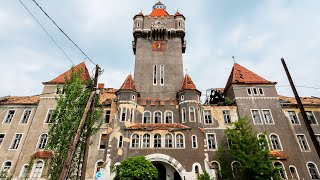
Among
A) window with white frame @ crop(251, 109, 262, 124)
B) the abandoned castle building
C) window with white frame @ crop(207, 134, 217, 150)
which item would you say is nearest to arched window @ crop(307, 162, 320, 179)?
the abandoned castle building

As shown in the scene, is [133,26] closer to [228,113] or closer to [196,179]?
[228,113]

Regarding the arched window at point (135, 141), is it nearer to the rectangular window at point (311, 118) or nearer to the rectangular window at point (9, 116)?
the rectangular window at point (9, 116)

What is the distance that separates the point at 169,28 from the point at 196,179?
85.6 ft

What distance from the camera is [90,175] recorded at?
27.7 m

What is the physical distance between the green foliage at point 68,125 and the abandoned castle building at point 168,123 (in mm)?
5481

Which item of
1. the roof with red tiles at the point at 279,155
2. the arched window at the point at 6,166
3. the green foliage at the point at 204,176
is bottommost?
the green foliage at the point at 204,176

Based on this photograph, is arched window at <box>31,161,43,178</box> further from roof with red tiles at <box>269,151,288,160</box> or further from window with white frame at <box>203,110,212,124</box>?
roof with red tiles at <box>269,151,288,160</box>

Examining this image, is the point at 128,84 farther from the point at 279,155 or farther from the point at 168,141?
the point at 279,155

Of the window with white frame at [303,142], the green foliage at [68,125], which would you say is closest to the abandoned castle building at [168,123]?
the window with white frame at [303,142]

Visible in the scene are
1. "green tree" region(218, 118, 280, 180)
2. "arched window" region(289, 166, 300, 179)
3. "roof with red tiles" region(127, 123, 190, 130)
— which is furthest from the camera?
"roof with red tiles" region(127, 123, 190, 130)

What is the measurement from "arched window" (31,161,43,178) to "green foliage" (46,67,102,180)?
269 inches

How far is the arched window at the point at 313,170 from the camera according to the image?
28.5 m

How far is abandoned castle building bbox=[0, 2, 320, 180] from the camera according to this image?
28.1 metres

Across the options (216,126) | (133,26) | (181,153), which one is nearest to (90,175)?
(181,153)
